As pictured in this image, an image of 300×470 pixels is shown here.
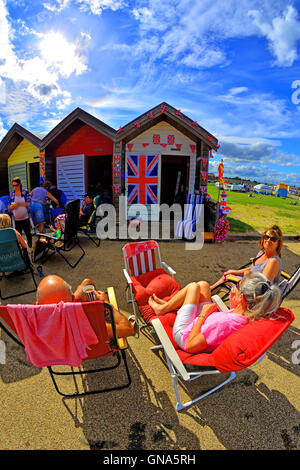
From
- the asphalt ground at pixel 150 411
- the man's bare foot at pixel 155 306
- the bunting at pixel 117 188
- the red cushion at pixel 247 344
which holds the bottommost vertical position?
the asphalt ground at pixel 150 411

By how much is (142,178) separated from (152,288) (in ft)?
23.0

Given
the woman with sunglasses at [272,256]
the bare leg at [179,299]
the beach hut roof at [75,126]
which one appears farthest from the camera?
the beach hut roof at [75,126]

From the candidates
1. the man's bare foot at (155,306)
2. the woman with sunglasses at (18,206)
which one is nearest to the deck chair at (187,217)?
the woman with sunglasses at (18,206)

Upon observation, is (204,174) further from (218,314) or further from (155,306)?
(218,314)

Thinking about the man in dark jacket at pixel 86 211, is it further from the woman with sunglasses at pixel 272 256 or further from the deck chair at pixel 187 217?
the woman with sunglasses at pixel 272 256

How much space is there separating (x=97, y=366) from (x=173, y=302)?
1.06 meters

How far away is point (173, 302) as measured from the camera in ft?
9.00

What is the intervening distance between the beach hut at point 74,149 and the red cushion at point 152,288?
304 inches

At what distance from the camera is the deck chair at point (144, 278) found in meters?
3.23

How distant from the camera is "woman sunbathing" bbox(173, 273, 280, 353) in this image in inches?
79.4

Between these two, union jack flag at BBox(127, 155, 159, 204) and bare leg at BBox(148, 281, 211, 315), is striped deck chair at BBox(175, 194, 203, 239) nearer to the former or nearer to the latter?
union jack flag at BBox(127, 155, 159, 204)

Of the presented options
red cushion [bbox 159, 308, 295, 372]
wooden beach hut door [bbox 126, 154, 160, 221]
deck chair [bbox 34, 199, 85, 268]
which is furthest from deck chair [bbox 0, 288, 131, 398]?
wooden beach hut door [bbox 126, 154, 160, 221]

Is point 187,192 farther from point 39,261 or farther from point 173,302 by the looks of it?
point 173,302

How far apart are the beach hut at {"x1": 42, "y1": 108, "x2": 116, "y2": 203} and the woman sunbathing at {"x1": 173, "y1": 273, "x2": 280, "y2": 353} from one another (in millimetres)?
8776
